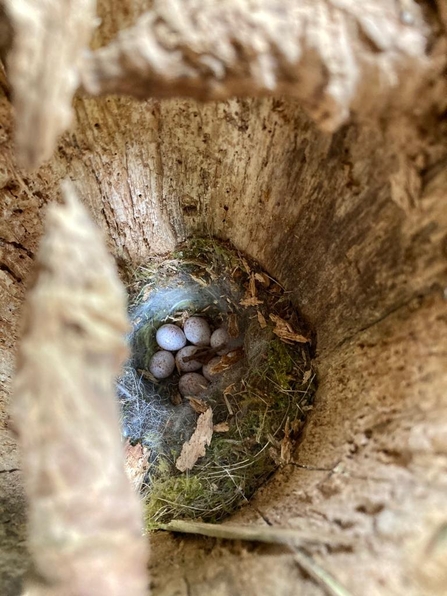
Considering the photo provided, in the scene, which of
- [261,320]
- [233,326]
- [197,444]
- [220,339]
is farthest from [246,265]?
[197,444]

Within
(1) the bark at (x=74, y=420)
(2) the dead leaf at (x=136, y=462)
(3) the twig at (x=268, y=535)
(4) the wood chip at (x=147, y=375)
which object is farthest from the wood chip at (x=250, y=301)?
(1) the bark at (x=74, y=420)

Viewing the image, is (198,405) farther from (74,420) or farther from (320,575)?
(74,420)

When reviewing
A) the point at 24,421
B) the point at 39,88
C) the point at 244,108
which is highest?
the point at 244,108

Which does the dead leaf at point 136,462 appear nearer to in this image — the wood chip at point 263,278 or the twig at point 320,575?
the wood chip at point 263,278

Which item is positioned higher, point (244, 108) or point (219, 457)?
point (244, 108)

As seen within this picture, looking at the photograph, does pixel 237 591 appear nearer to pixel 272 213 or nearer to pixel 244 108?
pixel 272 213

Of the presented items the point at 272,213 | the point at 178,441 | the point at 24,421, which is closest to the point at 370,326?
the point at 272,213

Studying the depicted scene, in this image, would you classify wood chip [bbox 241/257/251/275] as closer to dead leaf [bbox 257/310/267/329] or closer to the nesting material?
the nesting material
